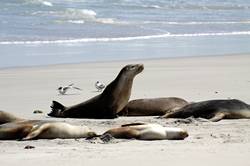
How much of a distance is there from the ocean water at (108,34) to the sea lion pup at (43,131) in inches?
325

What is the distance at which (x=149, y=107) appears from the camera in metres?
9.27

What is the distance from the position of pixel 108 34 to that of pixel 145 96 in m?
11.9

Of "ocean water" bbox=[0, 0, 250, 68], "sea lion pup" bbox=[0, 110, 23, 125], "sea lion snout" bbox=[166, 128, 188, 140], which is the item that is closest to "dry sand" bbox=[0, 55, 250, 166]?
"sea lion snout" bbox=[166, 128, 188, 140]

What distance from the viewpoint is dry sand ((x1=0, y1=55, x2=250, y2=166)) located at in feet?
18.5

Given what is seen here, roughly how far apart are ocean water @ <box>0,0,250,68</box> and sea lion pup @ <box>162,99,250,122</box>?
7.09 meters

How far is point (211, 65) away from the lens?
604 inches

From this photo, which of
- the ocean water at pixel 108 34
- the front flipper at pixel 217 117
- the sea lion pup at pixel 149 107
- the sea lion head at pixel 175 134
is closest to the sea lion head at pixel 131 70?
the sea lion pup at pixel 149 107

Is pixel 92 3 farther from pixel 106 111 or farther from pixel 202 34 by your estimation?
pixel 106 111

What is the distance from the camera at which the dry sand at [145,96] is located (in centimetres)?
564

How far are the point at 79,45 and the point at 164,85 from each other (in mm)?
7700

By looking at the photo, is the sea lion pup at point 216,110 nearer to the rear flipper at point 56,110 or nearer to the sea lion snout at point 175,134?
the rear flipper at point 56,110

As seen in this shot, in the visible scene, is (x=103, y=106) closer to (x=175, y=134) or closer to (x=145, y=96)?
(x=145, y=96)

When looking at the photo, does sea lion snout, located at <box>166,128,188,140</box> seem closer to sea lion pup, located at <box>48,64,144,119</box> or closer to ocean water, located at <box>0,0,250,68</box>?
sea lion pup, located at <box>48,64,144,119</box>

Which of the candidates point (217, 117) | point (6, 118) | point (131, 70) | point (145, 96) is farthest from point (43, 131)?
point (145, 96)
